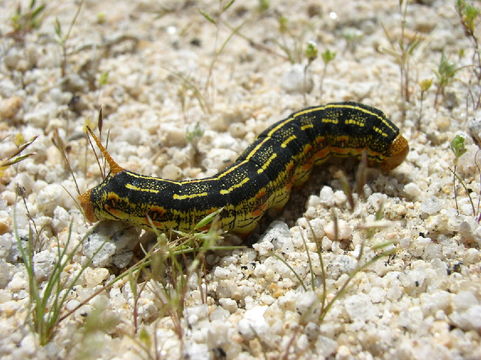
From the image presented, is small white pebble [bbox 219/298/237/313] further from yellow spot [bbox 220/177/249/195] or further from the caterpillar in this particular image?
yellow spot [bbox 220/177/249/195]

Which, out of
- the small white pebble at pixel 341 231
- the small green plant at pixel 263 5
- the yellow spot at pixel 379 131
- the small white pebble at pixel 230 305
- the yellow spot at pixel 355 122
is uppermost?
the small green plant at pixel 263 5

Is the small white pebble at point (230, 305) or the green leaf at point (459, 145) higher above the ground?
the green leaf at point (459, 145)

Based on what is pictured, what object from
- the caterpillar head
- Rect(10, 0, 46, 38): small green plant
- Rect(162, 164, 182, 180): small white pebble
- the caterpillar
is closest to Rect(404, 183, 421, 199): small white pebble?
the caterpillar

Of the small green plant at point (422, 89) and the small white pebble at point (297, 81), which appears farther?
the small white pebble at point (297, 81)

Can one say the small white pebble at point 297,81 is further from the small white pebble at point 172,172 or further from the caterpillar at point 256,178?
the small white pebble at point 172,172

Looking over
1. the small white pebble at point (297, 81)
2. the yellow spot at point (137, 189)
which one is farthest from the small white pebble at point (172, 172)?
the small white pebble at point (297, 81)

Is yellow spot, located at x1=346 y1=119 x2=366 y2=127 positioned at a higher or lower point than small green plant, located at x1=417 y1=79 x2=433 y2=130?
lower

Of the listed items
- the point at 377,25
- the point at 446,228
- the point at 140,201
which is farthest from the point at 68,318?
the point at 377,25
